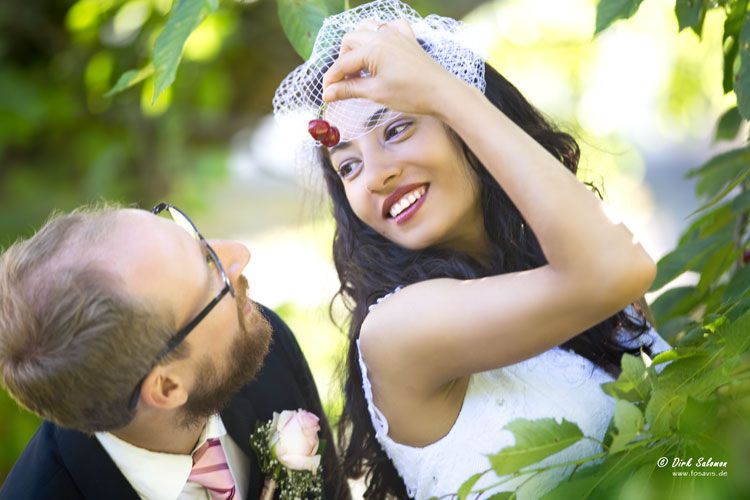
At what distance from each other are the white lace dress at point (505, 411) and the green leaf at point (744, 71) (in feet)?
2.31

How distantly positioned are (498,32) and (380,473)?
3594 millimetres

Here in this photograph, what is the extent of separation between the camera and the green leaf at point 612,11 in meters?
2.07

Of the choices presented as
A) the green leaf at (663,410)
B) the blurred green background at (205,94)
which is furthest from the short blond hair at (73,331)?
the blurred green background at (205,94)

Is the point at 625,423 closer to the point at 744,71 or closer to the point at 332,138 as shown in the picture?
the point at 744,71

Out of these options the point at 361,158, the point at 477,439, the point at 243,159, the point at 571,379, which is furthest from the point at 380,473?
the point at 243,159

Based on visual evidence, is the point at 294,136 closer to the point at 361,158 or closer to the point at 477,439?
the point at 361,158

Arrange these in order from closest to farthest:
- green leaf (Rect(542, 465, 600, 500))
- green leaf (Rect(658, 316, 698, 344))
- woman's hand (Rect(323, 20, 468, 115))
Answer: green leaf (Rect(542, 465, 600, 500)) → woman's hand (Rect(323, 20, 468, 115)) → green leaf (Rect(658, 316, 698, 344))

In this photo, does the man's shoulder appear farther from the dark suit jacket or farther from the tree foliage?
the tree foliage

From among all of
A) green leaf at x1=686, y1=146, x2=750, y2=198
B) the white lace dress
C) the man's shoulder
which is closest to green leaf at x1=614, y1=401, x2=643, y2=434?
the white lace dress

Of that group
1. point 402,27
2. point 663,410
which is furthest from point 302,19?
point 663,410

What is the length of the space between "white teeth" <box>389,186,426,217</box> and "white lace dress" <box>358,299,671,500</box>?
0.37 metres

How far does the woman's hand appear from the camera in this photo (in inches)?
78.7

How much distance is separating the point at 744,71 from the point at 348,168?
95cm

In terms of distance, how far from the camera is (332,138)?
7.95 ft
